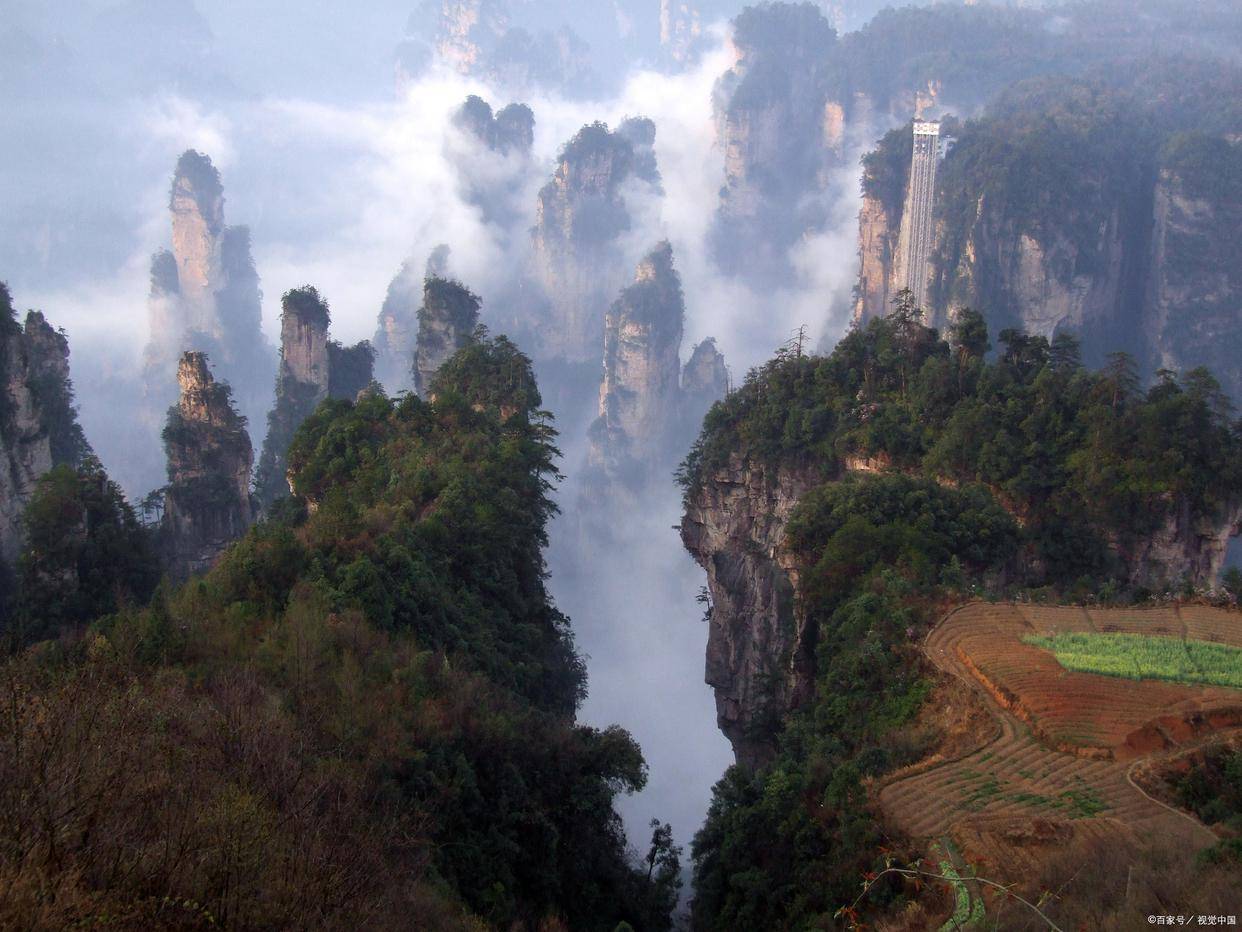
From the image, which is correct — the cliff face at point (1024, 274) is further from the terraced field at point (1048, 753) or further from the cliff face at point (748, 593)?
the terraced field at point (1048, 753)

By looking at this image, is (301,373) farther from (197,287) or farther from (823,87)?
(823,87)

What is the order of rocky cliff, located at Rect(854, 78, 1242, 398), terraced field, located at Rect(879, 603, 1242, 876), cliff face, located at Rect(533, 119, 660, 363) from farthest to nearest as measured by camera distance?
cliff face, located at Rect(533, 119, 660, 363) < rocky cliff, located at Rect(854, 78, 1242, 398) < terraced field, located at Rect(879, 603, 1242, 876)

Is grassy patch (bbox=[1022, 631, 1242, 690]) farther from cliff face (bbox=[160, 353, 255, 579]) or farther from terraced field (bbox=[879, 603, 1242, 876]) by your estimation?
cliff face (bbox=[160, 353, 255, 579])

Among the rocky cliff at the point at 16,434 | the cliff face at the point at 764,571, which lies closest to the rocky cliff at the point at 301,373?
the rocky cliff at the point at 16,434

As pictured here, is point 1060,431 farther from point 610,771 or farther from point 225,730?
point 225,730

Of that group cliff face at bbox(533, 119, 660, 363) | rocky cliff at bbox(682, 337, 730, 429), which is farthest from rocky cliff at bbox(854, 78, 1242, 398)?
cliff face at bbox(533, 119, 660, 363)

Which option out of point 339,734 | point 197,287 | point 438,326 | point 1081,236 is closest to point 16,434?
point 438,326
